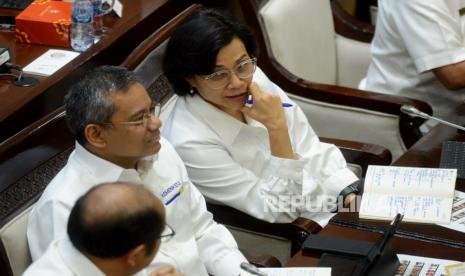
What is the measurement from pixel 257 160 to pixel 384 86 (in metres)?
0.89

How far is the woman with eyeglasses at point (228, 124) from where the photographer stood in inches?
94.9

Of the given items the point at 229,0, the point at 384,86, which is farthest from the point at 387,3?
the point at 229,0

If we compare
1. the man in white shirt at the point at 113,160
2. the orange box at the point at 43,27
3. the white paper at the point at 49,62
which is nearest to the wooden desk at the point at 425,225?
the man in white shirt at the point at 113,160

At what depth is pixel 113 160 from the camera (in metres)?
2.10

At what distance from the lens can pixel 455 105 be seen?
320 cm

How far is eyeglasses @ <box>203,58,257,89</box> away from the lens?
2408 mm

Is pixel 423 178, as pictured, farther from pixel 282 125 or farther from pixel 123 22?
pixel 123 22

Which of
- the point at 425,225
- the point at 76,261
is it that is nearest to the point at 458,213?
the point at 425,225

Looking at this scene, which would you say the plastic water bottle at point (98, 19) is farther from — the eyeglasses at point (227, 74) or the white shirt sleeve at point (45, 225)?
the white shirt sleeve at point (45, 225)

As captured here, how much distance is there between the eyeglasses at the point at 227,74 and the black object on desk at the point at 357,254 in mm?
525

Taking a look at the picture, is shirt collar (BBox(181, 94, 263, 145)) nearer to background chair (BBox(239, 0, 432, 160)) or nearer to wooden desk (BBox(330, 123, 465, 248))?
wooden desk (BBox(330, 123, 465, 248))

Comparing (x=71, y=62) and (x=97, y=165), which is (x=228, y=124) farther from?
(x=71, y=62)

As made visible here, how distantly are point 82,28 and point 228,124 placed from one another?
2.72ft

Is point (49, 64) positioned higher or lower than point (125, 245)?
lower
